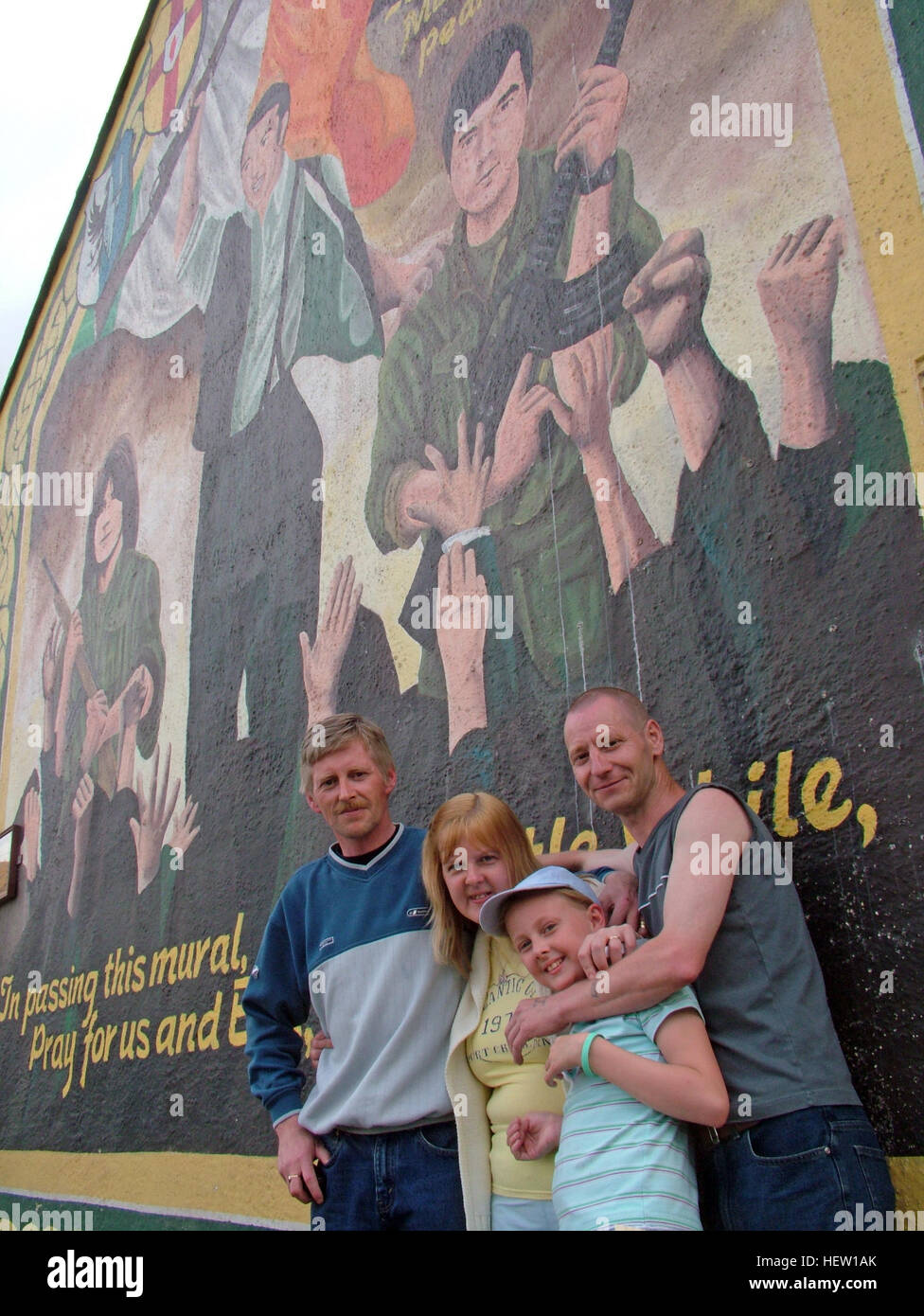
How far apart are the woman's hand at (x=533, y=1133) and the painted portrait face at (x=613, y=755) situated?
→ 0.63 m

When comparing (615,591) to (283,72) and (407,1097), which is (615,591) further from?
(283,72)

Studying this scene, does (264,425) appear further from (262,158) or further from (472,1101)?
(472,1101)

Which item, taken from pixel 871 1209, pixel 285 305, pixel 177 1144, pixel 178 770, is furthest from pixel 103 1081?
pixel 871 1209

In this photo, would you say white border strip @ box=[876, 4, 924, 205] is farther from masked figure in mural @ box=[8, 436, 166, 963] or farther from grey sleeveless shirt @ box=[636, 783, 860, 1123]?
masked figure in mural @ box=[8, 436, 166, 963]

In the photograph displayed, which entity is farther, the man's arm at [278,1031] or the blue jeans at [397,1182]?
the man's arm at [278,1031]

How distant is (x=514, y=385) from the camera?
4.36 meters

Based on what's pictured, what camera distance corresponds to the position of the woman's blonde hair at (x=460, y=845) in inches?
100

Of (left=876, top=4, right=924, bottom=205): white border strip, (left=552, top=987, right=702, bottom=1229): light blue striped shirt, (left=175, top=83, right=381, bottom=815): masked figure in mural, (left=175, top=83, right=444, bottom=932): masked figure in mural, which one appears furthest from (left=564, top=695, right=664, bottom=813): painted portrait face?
(left=175, top=83, right=381, bottom=815): masked figure in mural

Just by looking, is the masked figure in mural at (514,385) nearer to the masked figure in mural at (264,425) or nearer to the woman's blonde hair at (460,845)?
the masked figure in mural at (264,425)

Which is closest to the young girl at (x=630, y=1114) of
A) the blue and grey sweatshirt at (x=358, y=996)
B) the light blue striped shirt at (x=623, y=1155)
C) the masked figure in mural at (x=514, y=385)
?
the light blue striped shirt at (x=623, y=1155)

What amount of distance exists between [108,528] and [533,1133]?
6764mm

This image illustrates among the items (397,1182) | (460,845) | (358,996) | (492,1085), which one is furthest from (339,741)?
(397,1182)

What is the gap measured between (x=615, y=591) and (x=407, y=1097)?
5.75 feet

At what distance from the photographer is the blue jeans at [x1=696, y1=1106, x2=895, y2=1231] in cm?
200
